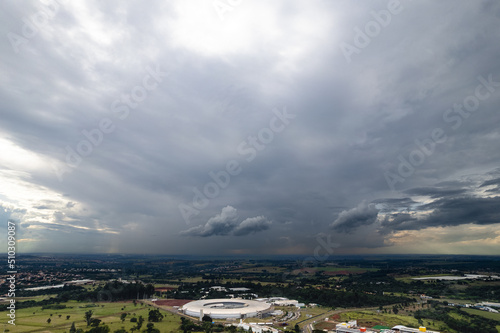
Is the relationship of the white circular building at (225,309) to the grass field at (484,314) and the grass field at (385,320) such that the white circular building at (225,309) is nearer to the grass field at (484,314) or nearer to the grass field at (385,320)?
the grass field at (385,320)

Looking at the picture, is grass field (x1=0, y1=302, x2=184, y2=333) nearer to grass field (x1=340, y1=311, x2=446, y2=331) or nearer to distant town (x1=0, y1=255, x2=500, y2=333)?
distant town (x1=0, y1=255, x2=500, y2=333)

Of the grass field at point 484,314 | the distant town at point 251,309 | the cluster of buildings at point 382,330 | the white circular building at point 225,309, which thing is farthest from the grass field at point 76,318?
the grass field at point 484,314

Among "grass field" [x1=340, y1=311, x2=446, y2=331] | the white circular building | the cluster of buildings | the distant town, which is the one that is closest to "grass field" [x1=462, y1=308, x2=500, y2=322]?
the distant town

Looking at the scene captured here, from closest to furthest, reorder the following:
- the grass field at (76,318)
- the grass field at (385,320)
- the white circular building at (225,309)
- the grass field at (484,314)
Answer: the grass field at (76,318) < the grass field at (385,320) < the grass field at (484,314) < the white circular building at (225,309)

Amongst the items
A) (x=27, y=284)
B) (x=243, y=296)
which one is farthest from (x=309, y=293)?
(x=27, y=284)

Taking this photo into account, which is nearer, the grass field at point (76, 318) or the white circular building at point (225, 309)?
the grass field at point (76, 318)

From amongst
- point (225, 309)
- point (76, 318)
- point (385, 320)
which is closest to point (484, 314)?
point (385, 320)
